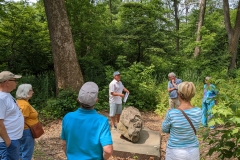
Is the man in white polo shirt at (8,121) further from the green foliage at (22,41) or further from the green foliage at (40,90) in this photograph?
the green foliage at (22,41)

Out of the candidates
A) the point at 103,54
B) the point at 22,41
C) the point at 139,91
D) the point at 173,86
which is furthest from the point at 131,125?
the point at 103,54

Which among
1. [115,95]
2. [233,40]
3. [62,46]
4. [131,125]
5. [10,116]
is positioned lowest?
[131,125]

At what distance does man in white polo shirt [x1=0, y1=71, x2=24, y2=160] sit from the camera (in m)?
2.76

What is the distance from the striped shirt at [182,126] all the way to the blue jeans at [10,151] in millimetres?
1992

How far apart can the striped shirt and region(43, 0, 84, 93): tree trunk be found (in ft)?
20.1

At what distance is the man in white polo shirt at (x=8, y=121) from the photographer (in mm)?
2756

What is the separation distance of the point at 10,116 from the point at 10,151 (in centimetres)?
47

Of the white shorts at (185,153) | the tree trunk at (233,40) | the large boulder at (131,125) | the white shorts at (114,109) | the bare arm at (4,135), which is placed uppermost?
the tree trunk at (233,40)

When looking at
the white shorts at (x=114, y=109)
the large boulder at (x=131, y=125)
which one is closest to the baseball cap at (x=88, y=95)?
the large boulder at (x=131, y=125)

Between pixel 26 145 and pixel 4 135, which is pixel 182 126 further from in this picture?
pixel 26 145

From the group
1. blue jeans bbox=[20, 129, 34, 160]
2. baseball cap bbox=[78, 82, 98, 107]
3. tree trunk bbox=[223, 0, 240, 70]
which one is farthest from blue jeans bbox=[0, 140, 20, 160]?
tree trunk bbox=[223, 0, 240, 70]

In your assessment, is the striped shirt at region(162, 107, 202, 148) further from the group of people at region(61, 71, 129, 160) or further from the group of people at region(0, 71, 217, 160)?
the group of people at region(61, 71, 129, 160)

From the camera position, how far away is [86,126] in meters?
A: 2.08

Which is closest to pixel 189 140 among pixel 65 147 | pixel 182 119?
pixel 182 119
